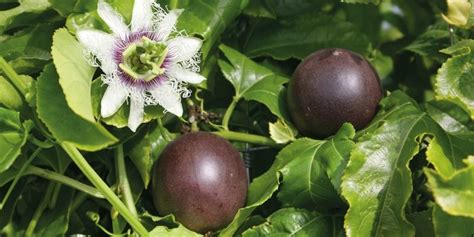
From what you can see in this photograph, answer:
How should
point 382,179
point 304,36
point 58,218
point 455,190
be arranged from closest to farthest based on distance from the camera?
point 455,190 → point 382,179 → point 58,218 → point 304,36

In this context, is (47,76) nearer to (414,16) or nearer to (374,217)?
(374,217)

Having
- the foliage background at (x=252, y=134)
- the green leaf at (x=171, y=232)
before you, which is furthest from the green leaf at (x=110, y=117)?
the green leaf at (x=171, y=232)

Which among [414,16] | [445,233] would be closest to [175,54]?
[445,233]

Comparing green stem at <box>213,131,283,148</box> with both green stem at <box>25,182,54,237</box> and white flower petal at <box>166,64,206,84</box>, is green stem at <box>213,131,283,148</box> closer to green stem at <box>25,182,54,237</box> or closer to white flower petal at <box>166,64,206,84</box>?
white flower petal at <box>166,64,206,84</box>

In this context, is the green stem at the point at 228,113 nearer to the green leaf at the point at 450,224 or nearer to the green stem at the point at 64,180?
the green stem at the point at 64,180

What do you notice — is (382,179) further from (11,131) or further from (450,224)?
(11,131)

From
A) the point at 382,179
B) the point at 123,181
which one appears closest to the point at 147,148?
the point at 123,181
